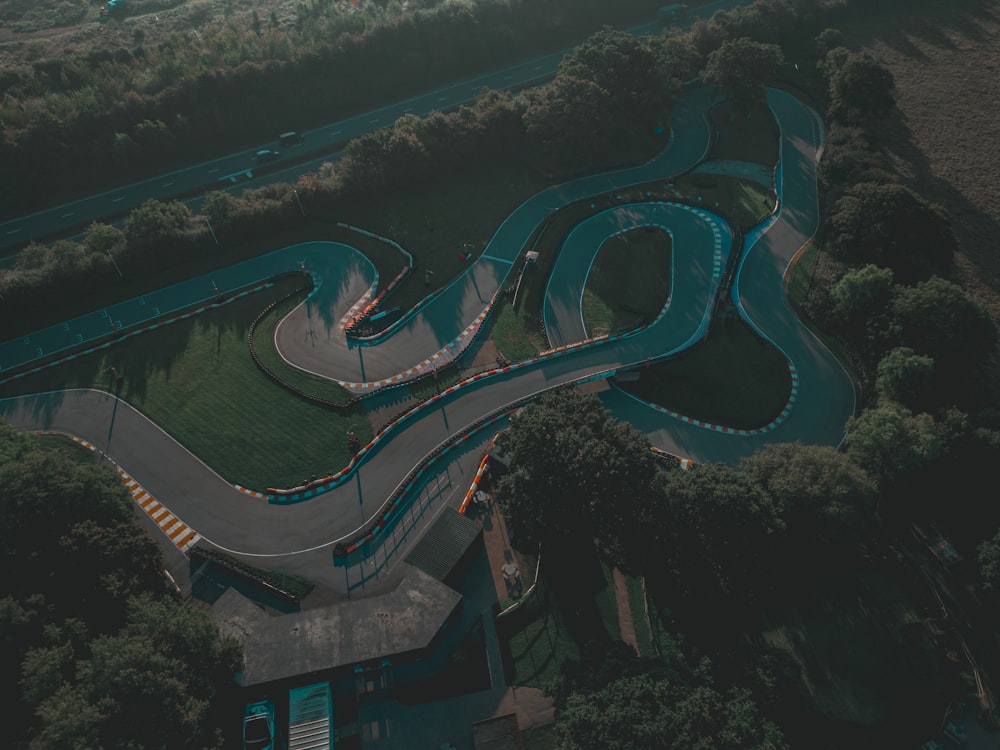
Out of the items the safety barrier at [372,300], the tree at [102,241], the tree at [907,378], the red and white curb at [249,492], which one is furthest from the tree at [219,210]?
the tree at [907,378]

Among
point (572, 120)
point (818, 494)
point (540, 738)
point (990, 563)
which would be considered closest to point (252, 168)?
point (572, 120)

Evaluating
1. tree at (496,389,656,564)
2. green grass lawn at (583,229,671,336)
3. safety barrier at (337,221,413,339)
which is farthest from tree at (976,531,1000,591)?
safety barrier at (337,221,413,339)

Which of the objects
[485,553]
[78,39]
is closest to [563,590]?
[485,553]

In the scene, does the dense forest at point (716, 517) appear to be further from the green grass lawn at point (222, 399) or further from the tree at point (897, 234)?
the green grass lawn at point (222, 399)

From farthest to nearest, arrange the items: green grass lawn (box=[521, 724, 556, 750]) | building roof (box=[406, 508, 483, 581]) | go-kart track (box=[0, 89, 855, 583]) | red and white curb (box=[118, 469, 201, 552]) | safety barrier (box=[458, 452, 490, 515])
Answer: go-kart track (box=[0, 89, 855, 583]), safety barrier (box=[458, 452, 490, 515]), red and white curb (box=[118, 469, 201, 552]), building roof (box=[406, 508, 483, 581]), green grass lawn (box=[521, 724, 556, 750])

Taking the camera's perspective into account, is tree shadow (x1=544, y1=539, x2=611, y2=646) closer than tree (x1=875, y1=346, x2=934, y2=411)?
Yes

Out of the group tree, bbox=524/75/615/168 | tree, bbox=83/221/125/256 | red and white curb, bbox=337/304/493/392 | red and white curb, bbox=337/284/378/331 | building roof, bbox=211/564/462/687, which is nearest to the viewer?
building roof, bbox=211/564/462/687

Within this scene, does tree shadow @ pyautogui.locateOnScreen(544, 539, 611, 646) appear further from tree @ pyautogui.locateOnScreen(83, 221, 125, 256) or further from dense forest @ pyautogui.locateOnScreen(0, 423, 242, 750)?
tree @ pyautogui.locateOnScreen(83, 221, 125, 256)
